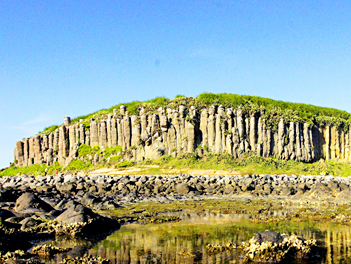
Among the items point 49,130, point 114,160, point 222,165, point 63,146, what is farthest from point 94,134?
point 222,165

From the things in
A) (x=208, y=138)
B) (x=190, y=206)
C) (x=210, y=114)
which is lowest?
(x=190, y=206)

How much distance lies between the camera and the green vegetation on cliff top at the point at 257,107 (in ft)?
163

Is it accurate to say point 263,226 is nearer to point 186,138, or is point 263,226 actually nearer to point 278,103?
point 186,138

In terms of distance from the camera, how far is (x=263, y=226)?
16969 millimetres

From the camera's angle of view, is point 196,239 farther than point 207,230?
No

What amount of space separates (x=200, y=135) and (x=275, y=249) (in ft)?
117

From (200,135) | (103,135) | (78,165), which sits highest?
(103,135)

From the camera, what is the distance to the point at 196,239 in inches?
569

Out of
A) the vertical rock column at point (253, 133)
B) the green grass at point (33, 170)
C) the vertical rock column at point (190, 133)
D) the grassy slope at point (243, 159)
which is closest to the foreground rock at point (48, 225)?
the grassy slope at point (243, 159)

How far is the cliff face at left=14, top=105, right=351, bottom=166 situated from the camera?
46031mm

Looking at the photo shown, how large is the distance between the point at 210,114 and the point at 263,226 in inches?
1198

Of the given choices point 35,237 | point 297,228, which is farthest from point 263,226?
point 35,237

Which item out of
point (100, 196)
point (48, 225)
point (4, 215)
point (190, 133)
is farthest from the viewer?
point (190, 133)

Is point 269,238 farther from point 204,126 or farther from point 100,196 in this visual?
point 204,126
